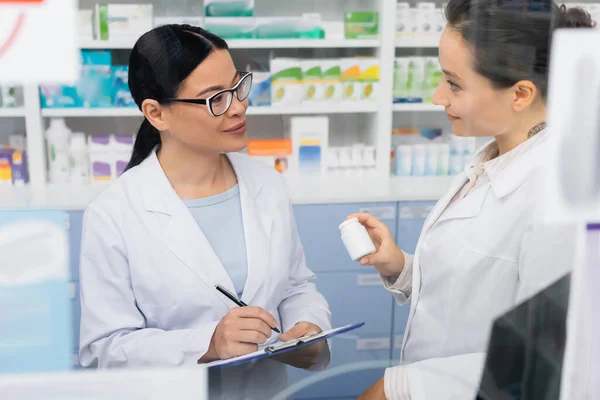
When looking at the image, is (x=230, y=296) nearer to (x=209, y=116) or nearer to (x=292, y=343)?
(x=292, y=343)

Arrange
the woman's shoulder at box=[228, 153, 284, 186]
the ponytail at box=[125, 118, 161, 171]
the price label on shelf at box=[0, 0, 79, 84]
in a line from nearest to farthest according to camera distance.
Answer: the price label on shelf at box=[0, 0, 79, 84] → the ponytail at box=[125, 118, 161, 171] → the woman's shoulder at box=[228, 153, 284, 186]

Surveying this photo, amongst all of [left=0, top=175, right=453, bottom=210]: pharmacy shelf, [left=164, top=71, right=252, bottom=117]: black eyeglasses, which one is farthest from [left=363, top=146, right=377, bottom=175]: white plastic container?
[left=164, top=71, right=252, bottom=117]: black eyeglasses

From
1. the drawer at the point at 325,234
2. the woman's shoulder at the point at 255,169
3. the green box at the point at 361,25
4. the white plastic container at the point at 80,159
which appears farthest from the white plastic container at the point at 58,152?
the green box at the point at 361,25

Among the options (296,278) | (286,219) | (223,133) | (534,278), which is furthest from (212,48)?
(534,278)

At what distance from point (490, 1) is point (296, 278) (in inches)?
19.9

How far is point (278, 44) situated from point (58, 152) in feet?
1.19

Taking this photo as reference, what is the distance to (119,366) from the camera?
739mm

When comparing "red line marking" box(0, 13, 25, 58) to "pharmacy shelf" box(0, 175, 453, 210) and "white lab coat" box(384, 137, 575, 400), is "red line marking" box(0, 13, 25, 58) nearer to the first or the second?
"pharmacy shelf" box(0, 175, 453, 210)

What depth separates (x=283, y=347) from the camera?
838 mm

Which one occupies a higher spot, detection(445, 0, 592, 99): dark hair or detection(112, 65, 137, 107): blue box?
detection(445, 0, 592, 99): dark hair

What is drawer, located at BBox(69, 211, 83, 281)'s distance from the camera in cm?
72

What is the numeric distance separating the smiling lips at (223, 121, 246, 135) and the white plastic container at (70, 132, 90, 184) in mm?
213

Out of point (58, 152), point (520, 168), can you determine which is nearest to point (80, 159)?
point (58, 152)

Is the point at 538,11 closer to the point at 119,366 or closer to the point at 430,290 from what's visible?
the point at 430,290
